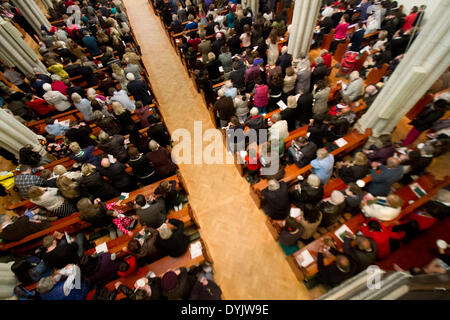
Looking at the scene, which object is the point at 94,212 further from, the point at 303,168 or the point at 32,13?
the point at 32,13

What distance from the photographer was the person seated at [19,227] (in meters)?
4.24

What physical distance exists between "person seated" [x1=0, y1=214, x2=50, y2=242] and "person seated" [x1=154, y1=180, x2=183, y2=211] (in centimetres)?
241

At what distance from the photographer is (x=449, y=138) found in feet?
14.8

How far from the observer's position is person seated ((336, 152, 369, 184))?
4.27 metres

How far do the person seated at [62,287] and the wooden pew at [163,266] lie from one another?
17.8 inches

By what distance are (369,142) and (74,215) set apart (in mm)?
7022

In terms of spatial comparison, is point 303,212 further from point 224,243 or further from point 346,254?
point 224,243

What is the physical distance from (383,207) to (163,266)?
12.9ft

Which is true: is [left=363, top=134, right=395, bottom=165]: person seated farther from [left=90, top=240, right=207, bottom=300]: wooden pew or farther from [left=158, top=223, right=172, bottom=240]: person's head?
[left=158, top=223, right=172, bottom=240]: person's head

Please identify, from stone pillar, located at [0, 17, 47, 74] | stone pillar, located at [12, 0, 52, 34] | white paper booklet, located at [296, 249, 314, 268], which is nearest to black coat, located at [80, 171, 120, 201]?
white paper booklet, located at [296, 249, 314, 268]

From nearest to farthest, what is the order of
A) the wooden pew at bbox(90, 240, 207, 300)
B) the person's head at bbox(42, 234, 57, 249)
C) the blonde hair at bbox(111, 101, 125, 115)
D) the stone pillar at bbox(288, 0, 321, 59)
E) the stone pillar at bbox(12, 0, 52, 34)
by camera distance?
1. the person's head at bbox(42, 234, 57, 249)
2. the wooden pew at bbox(90, 240, 207, 300)
3. the blonde hair at bbox(111, 101, 125, 115)
4. the stone pillar at bbox(288, 0, 321, 59)
5. the stone pillar at bbox(12, 0, 52, 34)
